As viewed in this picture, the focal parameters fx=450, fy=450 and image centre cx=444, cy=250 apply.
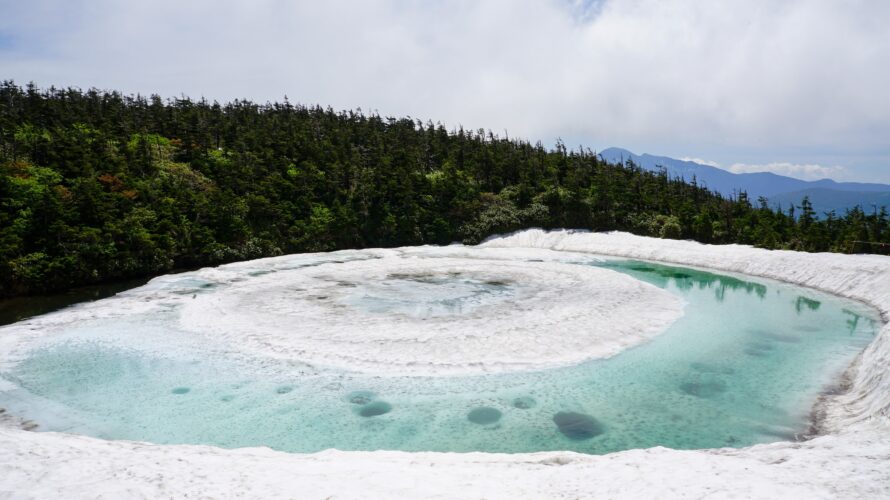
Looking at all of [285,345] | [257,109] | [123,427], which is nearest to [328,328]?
[285,345]

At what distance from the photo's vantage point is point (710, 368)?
22.5 metres

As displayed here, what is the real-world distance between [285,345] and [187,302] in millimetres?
14760

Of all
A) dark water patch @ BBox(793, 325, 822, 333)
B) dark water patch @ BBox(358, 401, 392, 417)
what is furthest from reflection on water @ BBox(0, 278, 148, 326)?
dark water patch @ BBox(793, 325, 822, 333)

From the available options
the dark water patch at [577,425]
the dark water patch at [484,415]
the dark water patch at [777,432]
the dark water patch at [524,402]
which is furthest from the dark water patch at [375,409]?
the dark water patch at [777,432]

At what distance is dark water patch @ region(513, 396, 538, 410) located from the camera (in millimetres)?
18311

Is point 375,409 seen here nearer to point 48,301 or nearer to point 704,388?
point 704,388

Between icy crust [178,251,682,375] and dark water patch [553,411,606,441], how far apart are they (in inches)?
186

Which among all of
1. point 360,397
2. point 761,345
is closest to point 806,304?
point 761,345

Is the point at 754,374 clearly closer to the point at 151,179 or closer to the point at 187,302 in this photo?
the point at 187,302

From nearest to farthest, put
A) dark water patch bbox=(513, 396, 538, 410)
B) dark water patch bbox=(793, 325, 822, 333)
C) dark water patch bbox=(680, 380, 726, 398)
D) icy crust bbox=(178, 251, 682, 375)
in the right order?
dark water patch bbox=(513, 396, 538, 410) → dark water patch bbox=(680, 380, 726, 398) → icy crust bbox=(178, 251, 682, 375) → dark water patch bbox=(793, 325, 822, 333)

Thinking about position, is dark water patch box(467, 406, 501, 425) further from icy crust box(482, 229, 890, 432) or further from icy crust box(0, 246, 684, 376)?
icy crust box(482, 229, 890, 432)

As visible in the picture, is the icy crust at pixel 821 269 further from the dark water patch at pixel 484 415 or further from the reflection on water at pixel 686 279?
the dark water patch at pixel 484 415

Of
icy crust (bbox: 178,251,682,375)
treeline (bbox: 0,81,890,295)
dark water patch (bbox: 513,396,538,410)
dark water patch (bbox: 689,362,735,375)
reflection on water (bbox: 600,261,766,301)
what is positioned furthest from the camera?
treeline (bbox: 0,81,890,295)

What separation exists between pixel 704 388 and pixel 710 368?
2.90 m
